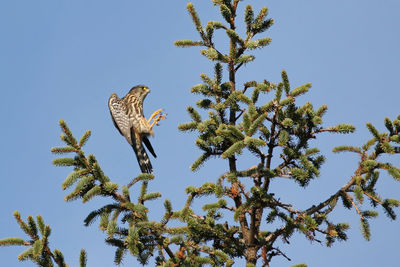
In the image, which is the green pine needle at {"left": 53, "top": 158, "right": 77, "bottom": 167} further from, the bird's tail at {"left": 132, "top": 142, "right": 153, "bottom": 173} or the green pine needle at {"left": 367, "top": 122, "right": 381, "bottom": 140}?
the bird's tail at {"left": 132, "top": 142, "right": 153, "bottom": 173}

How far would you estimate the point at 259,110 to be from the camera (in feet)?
15.3

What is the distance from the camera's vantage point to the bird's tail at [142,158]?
8.02 metres

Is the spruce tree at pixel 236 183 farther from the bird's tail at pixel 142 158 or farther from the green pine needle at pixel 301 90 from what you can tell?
the bird's tail at pixel 142 158

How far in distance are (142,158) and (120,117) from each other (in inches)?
34.0

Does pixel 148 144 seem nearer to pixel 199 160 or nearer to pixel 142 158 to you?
pixel 142 158

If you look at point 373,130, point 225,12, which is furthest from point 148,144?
point 373,130

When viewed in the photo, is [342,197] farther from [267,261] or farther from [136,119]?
[136,119]

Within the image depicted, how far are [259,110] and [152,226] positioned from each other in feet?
4.59

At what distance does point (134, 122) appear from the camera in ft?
27.8

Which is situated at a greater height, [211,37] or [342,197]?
[211,37]

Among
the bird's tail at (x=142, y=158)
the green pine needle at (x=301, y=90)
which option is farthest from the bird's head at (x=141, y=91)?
the green pine needle at (x=301, y=90)

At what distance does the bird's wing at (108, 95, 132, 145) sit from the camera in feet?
27.7

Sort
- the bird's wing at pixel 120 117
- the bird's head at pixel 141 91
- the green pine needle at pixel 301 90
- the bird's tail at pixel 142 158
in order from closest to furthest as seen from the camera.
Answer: the green pine needle at pixel 301 90 < the bird's tail at pixel 142 158 < the bird's wing at pixel 120 117 < the bird's head at pixel 141 91

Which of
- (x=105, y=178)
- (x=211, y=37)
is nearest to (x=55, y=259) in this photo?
(x=105, y=178)
